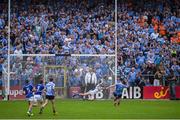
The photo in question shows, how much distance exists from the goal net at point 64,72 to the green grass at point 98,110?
2084 millimetres

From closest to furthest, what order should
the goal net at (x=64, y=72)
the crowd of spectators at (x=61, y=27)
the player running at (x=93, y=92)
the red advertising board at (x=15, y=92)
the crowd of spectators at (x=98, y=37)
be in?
the goal net at (x=64, y=72) → the red advertising board at (x=15, y=92) → the player running at (x=93, y=92) → the crowd of spectators at (x=98, y=37) → the crowd of spectators at (x=61, y=27)

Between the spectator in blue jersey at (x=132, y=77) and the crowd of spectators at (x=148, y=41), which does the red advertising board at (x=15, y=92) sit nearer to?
the crowd of spectators at (x=148, y=41)

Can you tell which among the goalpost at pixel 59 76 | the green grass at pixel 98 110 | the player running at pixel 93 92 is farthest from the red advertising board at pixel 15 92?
the player running at pixel 93 92

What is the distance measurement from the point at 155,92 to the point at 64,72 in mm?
6489

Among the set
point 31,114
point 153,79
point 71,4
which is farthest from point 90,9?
point 31,114

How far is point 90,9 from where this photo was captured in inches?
1966

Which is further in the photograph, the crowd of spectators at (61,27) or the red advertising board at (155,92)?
the crowd of spectators at (61,27)

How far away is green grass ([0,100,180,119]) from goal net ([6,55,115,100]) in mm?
2084

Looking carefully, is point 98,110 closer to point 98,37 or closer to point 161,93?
point 161,93

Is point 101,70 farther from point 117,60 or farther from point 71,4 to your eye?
point 71,4

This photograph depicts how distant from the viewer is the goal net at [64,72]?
143 ft

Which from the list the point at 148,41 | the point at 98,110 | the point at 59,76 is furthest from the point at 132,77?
the point at 98,110

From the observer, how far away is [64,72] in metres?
44.0

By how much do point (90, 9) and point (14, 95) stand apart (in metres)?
10.1
